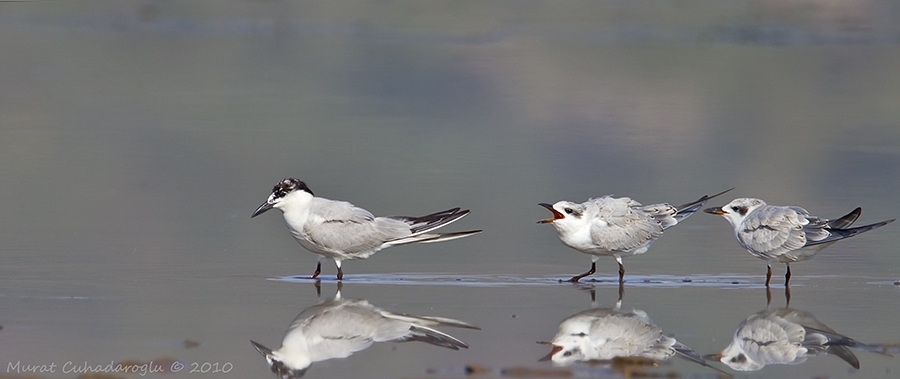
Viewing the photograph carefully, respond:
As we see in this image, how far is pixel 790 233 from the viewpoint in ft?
28.8

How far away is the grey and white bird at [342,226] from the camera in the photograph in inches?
356

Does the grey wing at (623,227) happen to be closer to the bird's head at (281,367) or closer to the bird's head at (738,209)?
the bird's head at (738,209)

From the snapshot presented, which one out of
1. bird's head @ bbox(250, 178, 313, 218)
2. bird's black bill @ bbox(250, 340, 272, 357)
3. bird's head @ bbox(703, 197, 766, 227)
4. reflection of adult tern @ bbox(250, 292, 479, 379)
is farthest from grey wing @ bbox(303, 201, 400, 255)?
bird's head @ bbox(703, 197, 766, 227)

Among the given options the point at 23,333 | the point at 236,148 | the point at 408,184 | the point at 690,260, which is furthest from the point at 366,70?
the point at 23,333

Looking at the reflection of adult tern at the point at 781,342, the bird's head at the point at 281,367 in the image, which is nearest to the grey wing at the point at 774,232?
the reflection of adult tern at the point at 781,342

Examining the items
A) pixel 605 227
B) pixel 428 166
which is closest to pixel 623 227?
pixel 605 227

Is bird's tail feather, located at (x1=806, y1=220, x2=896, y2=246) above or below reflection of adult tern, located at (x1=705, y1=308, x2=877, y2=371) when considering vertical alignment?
above

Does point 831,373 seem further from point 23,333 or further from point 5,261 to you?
point 5,261

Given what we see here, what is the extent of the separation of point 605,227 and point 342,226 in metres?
1.74

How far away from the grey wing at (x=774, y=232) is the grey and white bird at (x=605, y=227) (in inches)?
25.1

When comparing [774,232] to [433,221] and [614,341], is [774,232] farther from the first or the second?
[433,221]

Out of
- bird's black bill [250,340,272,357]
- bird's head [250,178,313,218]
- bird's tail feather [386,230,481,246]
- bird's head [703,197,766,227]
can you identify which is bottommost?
bird's black bill [250,340,272,357]

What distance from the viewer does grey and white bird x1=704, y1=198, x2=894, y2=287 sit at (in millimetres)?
8734

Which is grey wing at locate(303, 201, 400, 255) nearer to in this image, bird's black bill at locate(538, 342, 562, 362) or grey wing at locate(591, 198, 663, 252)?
grey wing at locate(591, 198, 663, 252)
